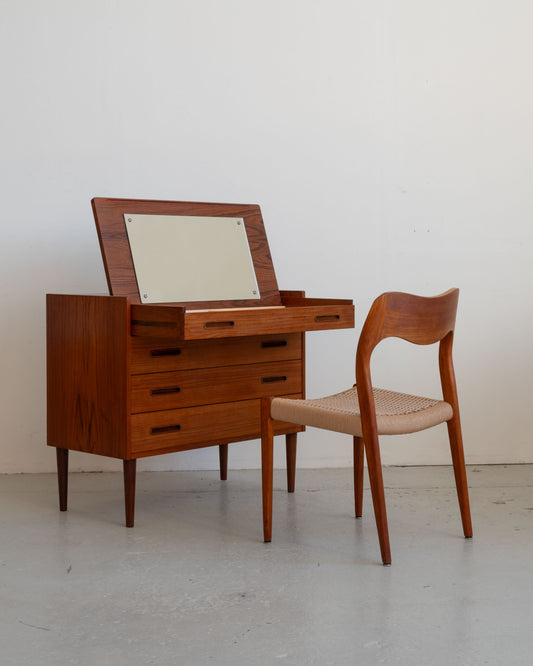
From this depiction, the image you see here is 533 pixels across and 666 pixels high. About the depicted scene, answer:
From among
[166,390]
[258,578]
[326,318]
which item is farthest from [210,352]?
[258,578]

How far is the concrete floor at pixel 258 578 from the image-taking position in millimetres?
2072

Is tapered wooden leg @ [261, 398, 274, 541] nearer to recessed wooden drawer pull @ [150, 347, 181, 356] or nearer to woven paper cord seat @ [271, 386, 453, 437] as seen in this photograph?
woven paper cord seat @ [271, 386, 453, 437]

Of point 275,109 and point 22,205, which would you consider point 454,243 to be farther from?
point 22,205

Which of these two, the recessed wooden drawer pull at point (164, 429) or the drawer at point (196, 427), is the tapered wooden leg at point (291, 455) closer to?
the drawer at point (196, 427)

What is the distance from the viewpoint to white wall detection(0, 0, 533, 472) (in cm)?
388

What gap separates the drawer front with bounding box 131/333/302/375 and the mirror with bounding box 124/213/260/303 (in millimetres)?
183

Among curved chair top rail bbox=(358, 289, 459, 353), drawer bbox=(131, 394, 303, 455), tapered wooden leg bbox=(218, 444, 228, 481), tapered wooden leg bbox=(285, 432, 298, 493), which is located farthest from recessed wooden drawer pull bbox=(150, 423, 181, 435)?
curved chair top rail bbox=(358, 289, 459, 353)

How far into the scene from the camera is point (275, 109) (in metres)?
4.01

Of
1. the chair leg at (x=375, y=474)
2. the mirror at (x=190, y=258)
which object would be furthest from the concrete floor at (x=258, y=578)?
the mirror at (x=190, y=258)

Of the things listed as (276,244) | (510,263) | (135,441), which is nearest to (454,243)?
(510,263)

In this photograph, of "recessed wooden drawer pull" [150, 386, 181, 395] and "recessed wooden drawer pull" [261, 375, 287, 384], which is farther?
"recessed wooden drawer pull" [261, 375, 287, 384]

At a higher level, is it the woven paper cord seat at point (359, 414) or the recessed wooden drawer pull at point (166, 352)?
the recessed wooden drawer pull at point (166, 352)

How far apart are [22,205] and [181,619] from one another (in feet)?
7.39

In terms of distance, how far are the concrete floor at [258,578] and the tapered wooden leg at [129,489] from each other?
6 cm
